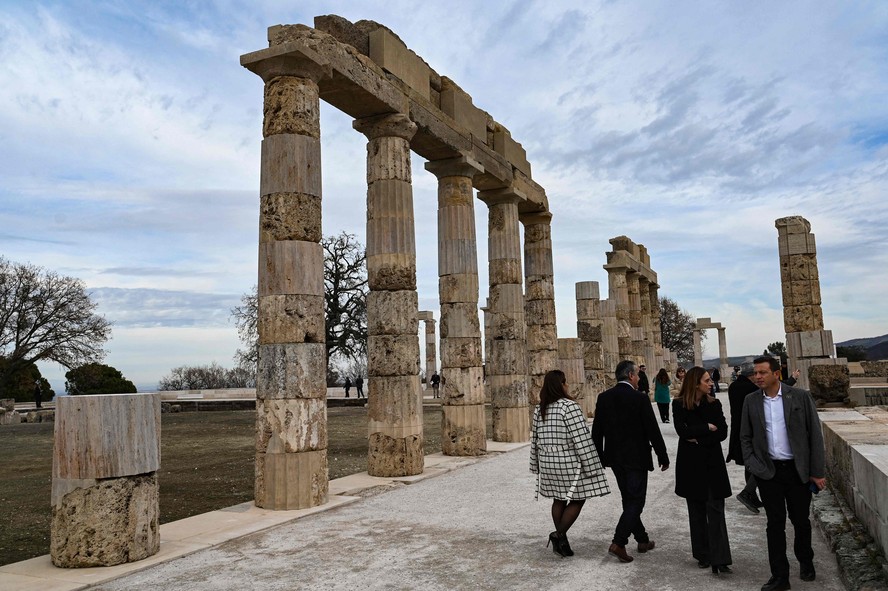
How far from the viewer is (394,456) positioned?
11.7 m

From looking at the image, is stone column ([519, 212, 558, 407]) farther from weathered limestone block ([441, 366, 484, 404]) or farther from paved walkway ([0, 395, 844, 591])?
paved walkway ([0, 395, 844, 591])

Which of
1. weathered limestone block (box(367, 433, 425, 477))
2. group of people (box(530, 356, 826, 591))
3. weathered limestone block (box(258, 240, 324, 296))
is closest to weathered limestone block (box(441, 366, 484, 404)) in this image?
weathered limestone block (box(367, 433, 425, 477))

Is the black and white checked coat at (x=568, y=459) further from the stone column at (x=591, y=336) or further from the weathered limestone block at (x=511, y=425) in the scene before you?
the stone column at (x=591, y=336)

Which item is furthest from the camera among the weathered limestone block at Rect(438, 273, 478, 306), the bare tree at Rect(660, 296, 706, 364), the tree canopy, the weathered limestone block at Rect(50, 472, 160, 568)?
the bare tree at Rect(660, 296, 706, 364)

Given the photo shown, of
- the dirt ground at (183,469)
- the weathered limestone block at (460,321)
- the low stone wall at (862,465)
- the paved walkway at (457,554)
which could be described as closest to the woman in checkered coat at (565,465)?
the paved walkway at (457,554)

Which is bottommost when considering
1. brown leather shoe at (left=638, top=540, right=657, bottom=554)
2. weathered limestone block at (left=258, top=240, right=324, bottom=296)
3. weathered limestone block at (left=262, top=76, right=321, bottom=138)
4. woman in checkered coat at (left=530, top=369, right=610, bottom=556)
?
brown leather shoe at (left=638, top=540, right=657, bottom=554)

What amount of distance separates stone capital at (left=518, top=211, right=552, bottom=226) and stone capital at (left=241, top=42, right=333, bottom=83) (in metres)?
10.2

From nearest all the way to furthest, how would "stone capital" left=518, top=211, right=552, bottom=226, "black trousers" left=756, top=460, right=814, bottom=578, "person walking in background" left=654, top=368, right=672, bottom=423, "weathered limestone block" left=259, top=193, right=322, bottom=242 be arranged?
"black trousers" left=756, top=460, right=814, bottom=578 → "weathered limestone block" left=259, top=193, right=322, bottom=242 → "person walking in background" left=654, top=368, right=672, bottom=423 → "stone capital" left=518, top=211, right=552, bottom=226

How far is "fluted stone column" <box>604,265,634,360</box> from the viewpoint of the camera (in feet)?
100

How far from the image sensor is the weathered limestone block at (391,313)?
39.4 ft

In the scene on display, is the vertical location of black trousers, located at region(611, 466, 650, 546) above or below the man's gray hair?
below

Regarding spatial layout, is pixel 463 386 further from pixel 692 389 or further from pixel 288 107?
pixel 692 389

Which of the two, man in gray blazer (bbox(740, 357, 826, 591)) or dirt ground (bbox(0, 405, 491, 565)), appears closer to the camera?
man in gray blazer (bbox(740, 357, 826, 591))

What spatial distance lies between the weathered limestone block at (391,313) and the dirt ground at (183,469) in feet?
9.12
